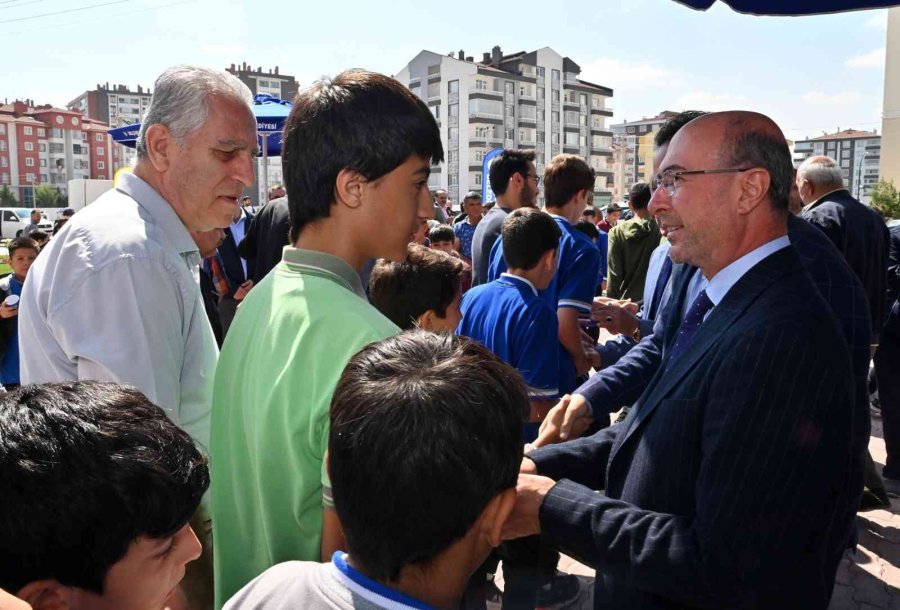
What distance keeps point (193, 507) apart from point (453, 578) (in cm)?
50

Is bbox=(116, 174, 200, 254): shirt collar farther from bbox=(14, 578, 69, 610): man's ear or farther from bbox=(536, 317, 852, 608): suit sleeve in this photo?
bbox=(536, 317, 852, 608): suit sleeve

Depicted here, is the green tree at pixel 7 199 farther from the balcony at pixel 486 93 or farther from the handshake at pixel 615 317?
the handshake at pixel 615 317

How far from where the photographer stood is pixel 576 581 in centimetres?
389

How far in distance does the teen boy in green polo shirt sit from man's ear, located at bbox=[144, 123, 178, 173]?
778 mm

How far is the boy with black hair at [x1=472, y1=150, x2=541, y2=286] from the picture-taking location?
538cm

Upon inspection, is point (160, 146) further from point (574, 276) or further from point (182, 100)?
point (574, 276)

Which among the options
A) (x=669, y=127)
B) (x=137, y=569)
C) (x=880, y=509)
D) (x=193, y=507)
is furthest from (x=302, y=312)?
(x=880, y=509)

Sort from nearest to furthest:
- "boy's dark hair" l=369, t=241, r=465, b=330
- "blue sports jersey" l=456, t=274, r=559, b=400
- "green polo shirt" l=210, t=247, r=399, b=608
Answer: "green polo shirt" l=210, t=247, r=399, b=608, "boy's dark hair" l=369, t=241, r=465, b=330, "blue sports jersey" l=456, t=274, r=559, b=400

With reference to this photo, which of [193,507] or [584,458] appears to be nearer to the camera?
[193,507]

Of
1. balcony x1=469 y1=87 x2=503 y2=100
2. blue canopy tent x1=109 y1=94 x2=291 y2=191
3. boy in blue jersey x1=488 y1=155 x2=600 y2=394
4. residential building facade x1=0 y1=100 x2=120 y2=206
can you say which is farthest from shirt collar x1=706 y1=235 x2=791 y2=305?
residential building facade x1=0 y1=100 x2=120 y2=206

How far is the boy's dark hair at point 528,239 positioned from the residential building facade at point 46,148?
10469cm

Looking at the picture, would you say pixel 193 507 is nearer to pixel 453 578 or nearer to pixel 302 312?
pixel 302 312

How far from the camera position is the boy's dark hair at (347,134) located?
147 cm

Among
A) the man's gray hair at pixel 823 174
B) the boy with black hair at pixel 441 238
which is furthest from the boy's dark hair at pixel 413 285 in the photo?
the boy with black hair at pixel 441 238
